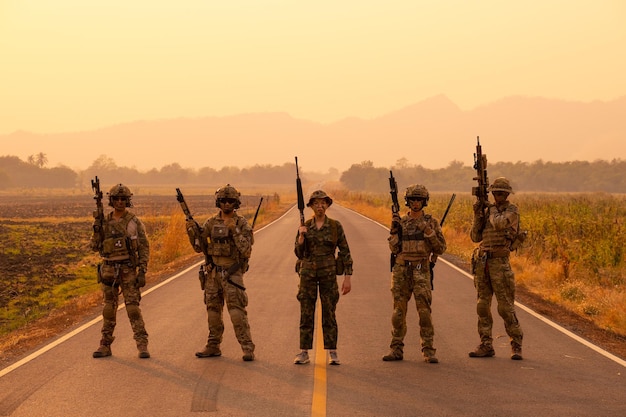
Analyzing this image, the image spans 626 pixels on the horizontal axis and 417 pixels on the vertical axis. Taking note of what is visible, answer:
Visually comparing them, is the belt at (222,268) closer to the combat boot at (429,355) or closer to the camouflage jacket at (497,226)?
the combat boot at (429,355)

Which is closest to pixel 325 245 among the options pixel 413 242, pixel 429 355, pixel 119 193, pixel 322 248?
pixel 322 248

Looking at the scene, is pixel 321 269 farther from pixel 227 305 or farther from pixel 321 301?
pixel 227 305

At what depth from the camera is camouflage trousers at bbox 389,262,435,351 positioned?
891cm

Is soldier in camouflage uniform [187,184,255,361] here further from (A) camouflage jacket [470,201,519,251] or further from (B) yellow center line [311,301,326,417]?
(A) camouflage jacket [470,201,519,251]

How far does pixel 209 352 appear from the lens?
9.12 metres

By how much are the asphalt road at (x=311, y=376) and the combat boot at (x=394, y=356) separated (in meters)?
0.12

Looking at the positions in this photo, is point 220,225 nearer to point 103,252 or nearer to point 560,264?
point 103,252

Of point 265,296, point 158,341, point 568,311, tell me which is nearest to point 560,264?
point 568,311

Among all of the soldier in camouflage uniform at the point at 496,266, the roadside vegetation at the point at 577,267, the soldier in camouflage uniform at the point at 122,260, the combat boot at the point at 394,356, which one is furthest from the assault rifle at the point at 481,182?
the soldier in camouflage uniform at the point at 122,260

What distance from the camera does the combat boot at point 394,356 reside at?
894 cm

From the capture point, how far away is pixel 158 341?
33.2 ft

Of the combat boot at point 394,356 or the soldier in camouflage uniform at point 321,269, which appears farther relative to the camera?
the combat boot at point 394,356

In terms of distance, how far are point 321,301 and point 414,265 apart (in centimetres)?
126

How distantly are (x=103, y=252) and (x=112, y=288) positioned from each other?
1.65ft
